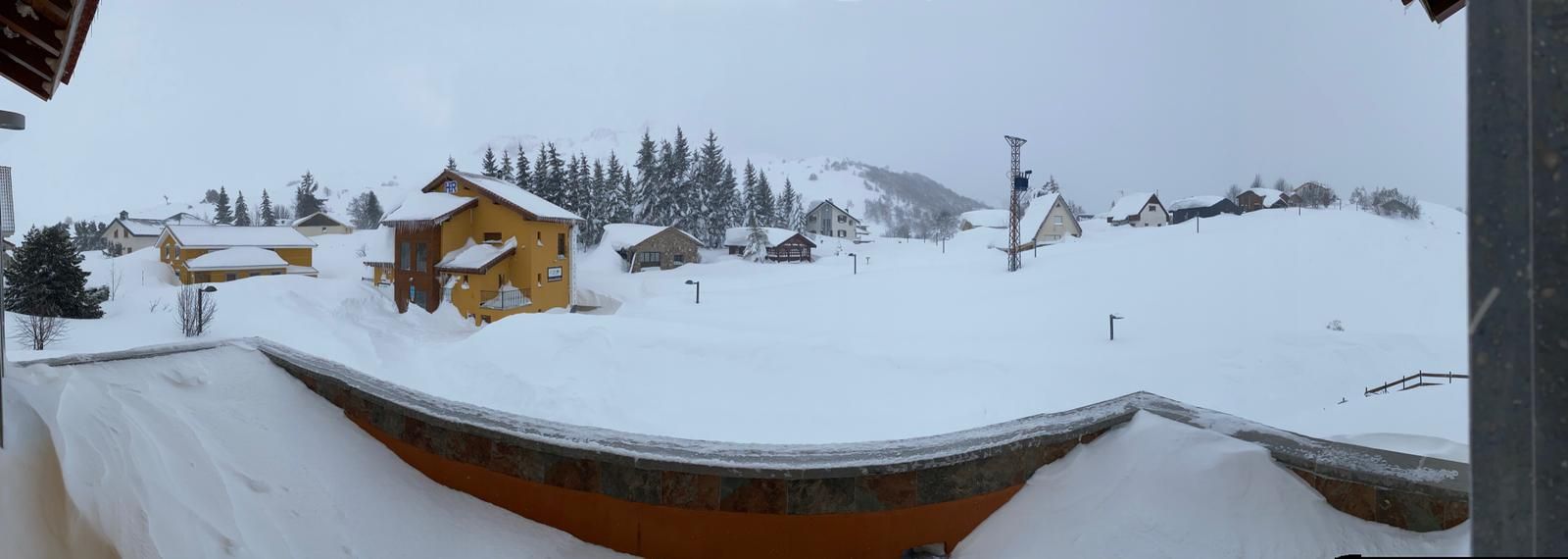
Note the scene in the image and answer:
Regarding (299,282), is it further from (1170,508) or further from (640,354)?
(1170,508)

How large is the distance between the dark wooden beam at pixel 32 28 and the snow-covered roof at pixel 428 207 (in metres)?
16.1

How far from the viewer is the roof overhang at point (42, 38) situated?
2557 millimetres

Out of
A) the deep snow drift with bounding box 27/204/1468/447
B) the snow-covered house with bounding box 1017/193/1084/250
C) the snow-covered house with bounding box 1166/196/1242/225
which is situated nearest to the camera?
the deep snow drift with bounding box 27/204/1468/447

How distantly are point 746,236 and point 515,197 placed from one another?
16.7 metres

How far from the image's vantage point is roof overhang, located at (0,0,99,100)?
2.56m

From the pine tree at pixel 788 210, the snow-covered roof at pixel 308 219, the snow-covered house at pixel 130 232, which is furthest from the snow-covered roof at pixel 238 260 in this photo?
the pine tree at pixel 788 210

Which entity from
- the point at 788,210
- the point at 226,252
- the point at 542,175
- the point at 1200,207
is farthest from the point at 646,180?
the point at 1200,207

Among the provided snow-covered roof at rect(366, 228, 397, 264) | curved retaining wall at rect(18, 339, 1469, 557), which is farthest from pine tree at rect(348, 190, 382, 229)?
curved retaining wall at rect(18, 339, 1469, 557)

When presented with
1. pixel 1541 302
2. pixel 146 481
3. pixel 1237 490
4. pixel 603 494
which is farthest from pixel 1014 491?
pixel 146 481

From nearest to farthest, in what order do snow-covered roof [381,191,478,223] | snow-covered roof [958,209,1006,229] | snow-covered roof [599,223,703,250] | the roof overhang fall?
1. the roof overhang
2. snow-covered roof [381,191,478,223]
3. snow-covered roof [599,223,703,250]
4. snow-covered roof [958,209,1006,229]

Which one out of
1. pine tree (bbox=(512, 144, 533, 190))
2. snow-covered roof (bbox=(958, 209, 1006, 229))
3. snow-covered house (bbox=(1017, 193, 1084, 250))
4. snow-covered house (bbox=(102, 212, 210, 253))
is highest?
pine tree (bbox=(512, 144, 533, 190))

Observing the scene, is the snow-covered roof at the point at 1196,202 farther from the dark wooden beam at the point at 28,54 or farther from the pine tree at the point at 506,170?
the dark wooden beam at the point at 28,54

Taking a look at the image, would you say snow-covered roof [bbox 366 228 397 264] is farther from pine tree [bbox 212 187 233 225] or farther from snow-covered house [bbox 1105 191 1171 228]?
snow-covered house [bbox 1105 191 1171 228]

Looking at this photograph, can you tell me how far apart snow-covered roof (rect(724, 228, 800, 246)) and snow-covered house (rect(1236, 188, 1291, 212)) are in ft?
81.2
